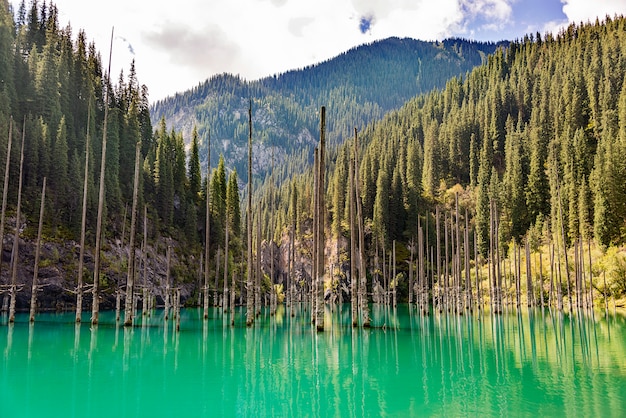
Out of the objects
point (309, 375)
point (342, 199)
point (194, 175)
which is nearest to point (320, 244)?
point (309, 375)

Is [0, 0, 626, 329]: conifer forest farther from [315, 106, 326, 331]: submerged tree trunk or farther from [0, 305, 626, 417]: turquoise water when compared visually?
[0, 305, 626, 417]: turquoise water

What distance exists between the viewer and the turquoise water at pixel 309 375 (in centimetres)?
1177

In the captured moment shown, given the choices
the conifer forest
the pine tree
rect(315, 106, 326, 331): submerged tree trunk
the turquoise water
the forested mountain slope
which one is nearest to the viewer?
the turquoise water

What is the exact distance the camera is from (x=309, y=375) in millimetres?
16531

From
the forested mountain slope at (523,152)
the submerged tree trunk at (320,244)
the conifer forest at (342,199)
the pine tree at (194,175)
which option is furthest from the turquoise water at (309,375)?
the pine tree at (194,175)

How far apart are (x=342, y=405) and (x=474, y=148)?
11863cm

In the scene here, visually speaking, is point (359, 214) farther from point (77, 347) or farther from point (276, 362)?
point (77, 347)

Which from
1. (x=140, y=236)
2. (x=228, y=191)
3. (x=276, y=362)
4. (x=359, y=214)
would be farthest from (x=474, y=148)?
(x=276, y=362)

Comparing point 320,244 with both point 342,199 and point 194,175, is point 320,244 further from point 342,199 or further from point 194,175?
point 342,199

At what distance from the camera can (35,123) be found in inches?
2271

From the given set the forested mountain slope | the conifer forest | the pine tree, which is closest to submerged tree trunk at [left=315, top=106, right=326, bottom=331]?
the conifer forest

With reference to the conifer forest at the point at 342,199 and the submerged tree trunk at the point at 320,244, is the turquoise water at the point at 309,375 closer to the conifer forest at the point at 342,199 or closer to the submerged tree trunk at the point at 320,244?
the submerged tree trunk at the point at 320,244

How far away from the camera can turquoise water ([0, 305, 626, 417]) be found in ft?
38.6

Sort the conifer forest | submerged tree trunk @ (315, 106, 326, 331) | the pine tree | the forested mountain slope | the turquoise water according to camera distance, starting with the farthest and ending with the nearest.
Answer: the pine tree → the forested mountain slope → the conifer forest → submerged tree trunk @ (315, 106, 326, 331) → the turquoise water
